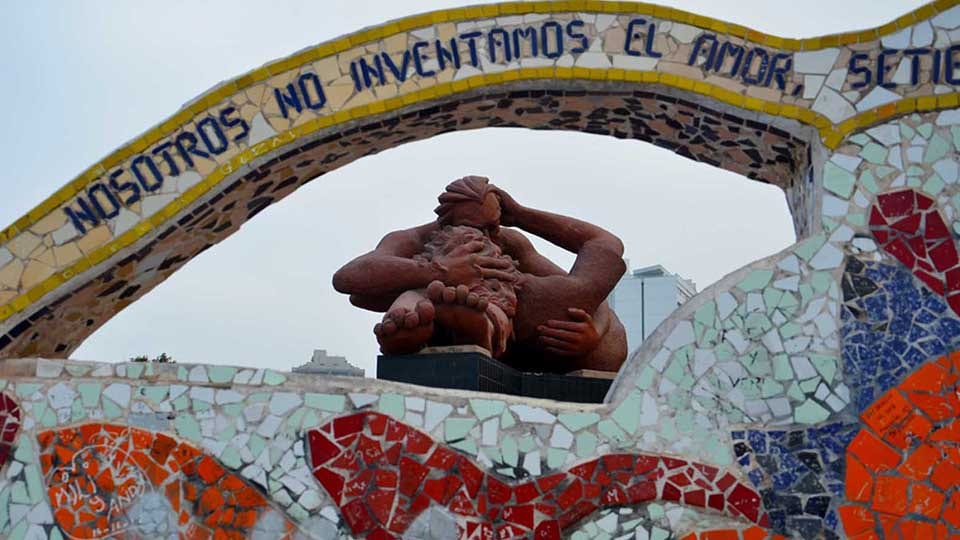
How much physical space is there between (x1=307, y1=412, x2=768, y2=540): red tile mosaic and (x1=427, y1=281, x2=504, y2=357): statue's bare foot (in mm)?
862

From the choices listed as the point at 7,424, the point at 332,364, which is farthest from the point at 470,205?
the point at 332,364

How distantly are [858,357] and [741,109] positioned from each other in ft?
5.14

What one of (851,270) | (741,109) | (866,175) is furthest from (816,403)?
(741,109)

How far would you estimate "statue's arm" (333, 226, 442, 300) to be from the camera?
7.39m

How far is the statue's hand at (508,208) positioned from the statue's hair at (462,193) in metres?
0.14

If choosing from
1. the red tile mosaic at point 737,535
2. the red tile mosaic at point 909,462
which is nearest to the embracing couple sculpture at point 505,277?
the red tile mosaic at point 737,535

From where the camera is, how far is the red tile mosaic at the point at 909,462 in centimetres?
604

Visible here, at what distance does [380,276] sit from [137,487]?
6.22ft

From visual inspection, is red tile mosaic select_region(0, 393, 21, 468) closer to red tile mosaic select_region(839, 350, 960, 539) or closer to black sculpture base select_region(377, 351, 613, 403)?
black sculpture base select_region(377, 351, 613, 403)

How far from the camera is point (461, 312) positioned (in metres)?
6.98

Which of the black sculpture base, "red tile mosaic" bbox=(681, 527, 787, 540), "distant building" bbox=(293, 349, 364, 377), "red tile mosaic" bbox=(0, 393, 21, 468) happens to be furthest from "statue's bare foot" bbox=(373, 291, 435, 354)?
"distant building" bbox=(293, 349, 364, 377)

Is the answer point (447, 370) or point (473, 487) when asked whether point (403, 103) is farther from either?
point (473, 487)

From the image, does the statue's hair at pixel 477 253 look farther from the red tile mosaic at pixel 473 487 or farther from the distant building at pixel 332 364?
the distant building at pixel 332 364

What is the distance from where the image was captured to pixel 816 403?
6.25m
